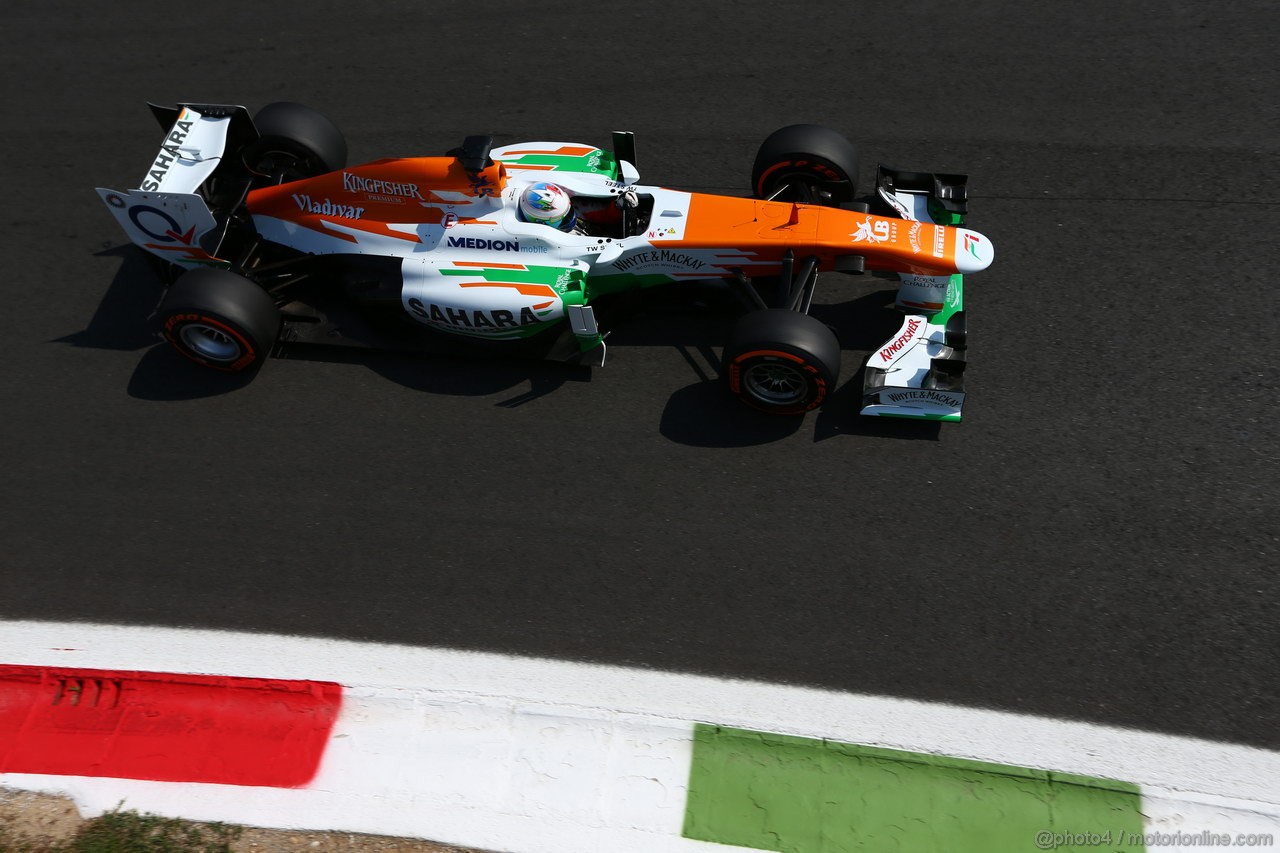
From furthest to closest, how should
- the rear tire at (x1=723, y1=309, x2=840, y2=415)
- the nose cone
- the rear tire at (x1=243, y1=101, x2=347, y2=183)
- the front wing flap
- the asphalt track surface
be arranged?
the rear tire at (x1=243, y1=101, x2=347, y2=183), the nose cone, the front wing flap, the rear tire at (x1=723, y1=309, x2=840, y2=415), the asphalt track surface

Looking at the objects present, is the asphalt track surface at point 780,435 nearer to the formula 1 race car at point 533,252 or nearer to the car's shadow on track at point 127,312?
the car's shadow on track at point 127,312

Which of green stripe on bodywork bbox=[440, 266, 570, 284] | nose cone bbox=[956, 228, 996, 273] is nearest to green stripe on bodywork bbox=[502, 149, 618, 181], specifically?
green stripe on bodywork bbox=[440, 266, 570, 284]

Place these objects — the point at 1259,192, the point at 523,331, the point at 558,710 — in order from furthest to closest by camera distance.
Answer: the point at 1259,192, the point at 523,331, the point at 558,710

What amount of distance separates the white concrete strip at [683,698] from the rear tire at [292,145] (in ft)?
12.6

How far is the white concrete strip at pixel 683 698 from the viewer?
554 centimetres

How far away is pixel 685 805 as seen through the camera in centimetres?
545

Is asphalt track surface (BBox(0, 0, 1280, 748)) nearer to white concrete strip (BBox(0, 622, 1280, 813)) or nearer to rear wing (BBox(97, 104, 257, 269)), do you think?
white concrete strip (BBox(0, 622, 1280, 813))

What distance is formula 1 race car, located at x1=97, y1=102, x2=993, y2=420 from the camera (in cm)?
666

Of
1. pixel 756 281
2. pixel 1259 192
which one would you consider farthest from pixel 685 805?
pixel 1259 192

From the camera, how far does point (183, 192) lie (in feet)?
22.9

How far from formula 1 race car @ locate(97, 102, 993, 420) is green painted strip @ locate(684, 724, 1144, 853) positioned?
2388 millimetres

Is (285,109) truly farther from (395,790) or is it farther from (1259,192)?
(1259,192)

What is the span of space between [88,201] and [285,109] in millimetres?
2429

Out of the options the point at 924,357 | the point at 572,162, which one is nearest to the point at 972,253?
the point at 924,357
